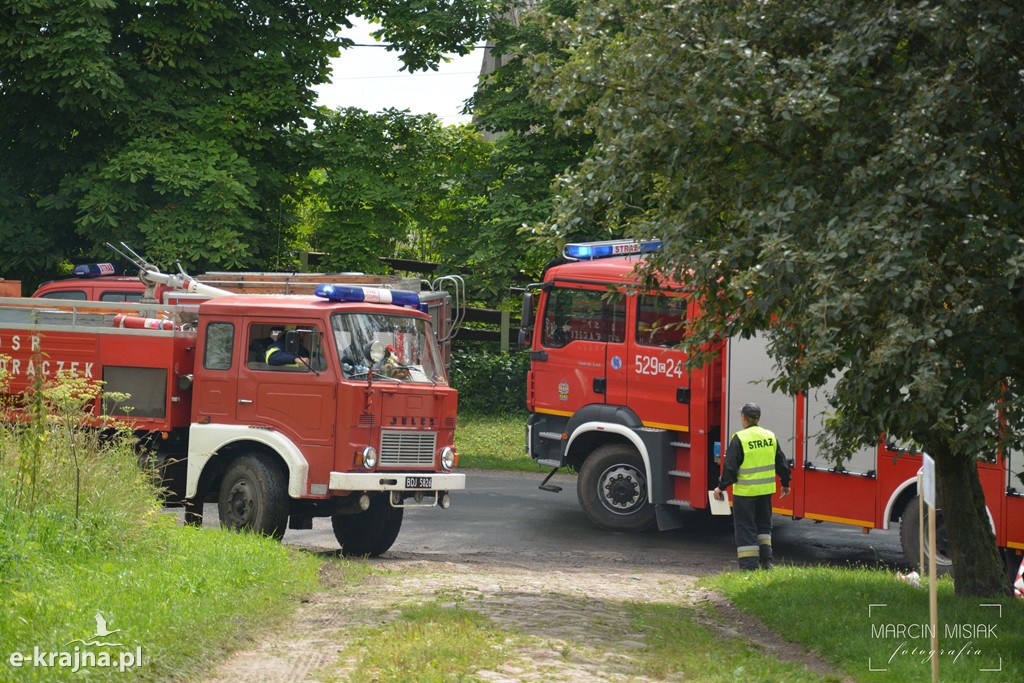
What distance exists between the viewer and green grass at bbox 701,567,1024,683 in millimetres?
8164

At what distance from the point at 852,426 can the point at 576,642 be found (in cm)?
259

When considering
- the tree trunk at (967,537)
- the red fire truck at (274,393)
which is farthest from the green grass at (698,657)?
the red fire truck at (274,393)

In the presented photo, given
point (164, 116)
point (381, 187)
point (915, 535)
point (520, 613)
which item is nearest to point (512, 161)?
point (381, 187)

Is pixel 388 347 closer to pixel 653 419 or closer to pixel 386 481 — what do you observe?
pixel 386 481

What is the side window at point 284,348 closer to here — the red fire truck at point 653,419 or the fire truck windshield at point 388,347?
the fire truck windshield at point 388,347

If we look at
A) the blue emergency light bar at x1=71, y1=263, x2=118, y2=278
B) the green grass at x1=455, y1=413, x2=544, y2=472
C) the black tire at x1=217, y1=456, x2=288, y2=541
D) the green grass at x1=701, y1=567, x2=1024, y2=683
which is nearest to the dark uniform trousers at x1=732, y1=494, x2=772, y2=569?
the green grass at x1=701, y1=567, x2=1024, y2=683

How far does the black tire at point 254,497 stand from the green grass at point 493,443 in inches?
377

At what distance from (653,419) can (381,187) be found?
10.7 meters

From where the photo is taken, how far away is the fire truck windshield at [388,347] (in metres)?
12.5

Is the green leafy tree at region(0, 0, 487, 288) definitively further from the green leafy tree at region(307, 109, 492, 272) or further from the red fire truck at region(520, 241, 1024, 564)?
the red fire truck at region(520, 241, 1024, 564)

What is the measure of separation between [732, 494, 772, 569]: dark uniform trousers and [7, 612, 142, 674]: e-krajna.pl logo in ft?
22.5

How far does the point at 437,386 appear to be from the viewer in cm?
1291

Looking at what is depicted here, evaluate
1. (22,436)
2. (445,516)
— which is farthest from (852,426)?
(445,516)

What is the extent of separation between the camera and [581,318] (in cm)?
1573
